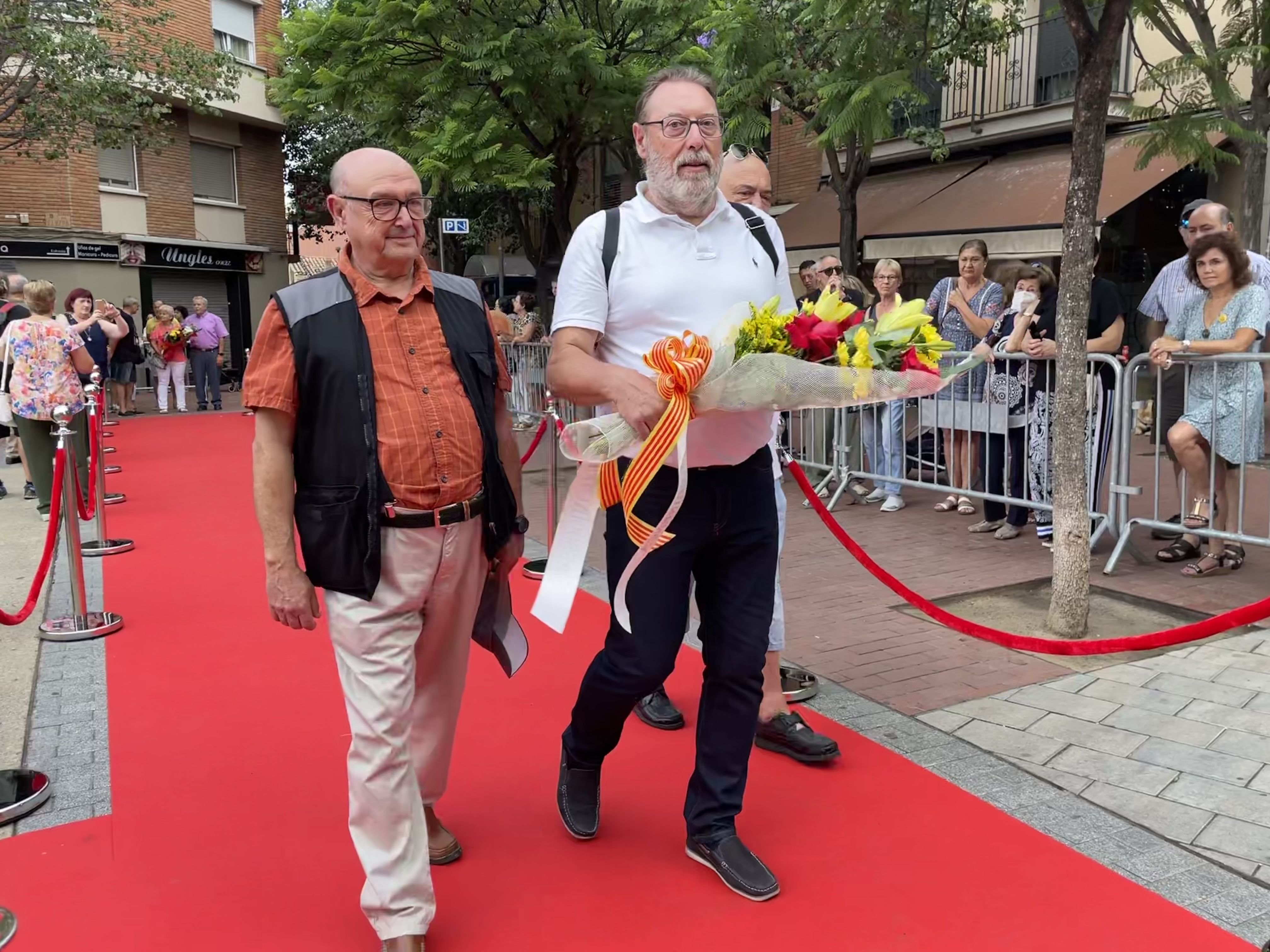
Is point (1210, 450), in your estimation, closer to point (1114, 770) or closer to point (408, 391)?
point (1114, 770)

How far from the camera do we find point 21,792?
3693 mm

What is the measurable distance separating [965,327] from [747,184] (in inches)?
190

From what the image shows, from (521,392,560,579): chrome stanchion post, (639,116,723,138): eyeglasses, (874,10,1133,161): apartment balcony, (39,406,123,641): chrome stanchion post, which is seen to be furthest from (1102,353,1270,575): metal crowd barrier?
(874,10,1133,161): apartment balcony

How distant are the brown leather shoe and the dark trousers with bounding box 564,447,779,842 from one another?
0.61 m

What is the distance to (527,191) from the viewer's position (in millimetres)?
20828

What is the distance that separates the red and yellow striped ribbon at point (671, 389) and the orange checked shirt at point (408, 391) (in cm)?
48

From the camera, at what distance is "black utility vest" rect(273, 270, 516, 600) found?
2.73m

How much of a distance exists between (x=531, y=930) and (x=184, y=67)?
61.5ft

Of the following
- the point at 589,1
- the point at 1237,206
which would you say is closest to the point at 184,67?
the point at 589,1

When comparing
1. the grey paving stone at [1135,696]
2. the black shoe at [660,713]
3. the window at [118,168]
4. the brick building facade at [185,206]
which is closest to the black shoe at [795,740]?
the black shoe at [660,713]

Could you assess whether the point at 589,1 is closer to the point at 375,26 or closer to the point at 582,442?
the point at 375,26

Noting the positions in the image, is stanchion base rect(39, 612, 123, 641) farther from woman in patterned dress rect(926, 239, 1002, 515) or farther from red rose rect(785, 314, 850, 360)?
woman in patterned dress rect(926, 239, 1002, 515)

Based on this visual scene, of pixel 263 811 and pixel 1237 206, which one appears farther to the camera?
pixel 1237 206

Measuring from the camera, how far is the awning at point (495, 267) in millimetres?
30625
